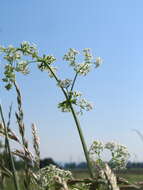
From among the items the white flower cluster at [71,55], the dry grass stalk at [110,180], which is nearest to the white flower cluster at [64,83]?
the white flower cluster at [71,55]

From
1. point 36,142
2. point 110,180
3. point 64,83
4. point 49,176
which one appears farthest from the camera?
point 64,83

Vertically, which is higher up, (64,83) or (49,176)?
(64,83)

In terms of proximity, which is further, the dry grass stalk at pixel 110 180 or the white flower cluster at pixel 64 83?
the white flower cluster at pixel 64 83

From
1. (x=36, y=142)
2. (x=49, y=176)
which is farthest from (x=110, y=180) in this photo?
(x=49, y=176)

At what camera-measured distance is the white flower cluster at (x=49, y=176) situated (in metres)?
1.73

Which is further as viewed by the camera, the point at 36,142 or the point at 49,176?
the point at 49,176

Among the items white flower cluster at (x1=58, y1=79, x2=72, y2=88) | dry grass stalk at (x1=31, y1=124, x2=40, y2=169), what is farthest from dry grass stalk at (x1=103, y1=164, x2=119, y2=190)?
white flower cluster at (x1=58, y1=79, x2=72, y2=88)

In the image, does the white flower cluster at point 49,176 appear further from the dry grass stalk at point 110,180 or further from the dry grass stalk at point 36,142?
the dry grass stalk at point 110,180

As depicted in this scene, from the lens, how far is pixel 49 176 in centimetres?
214

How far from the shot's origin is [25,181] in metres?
1.96

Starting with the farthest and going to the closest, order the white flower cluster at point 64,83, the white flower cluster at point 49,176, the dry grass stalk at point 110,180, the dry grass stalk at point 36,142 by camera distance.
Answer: the white flower cluster at point 64,83 < the dry grass stalk at point 36,142 < the white flower cluster at point 49,176 < the dry grass stalk at point 110,180

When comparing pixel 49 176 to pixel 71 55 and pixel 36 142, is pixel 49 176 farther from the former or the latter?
pixel 71 55

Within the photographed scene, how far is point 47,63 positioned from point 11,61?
1.44 feet

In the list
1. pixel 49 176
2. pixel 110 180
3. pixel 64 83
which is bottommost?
pixel 110 180
